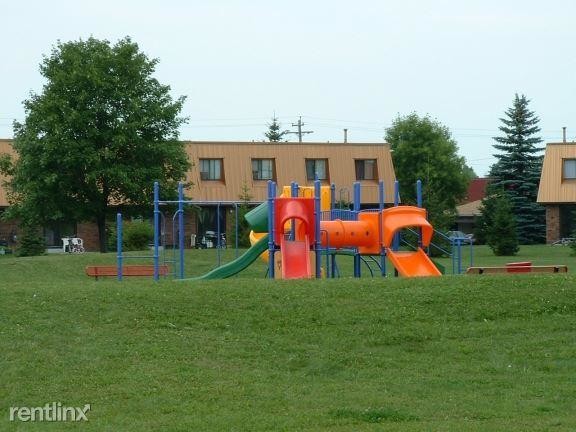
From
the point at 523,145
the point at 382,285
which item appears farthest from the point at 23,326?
the point at 523,145

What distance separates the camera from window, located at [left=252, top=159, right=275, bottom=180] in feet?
Answer: 196

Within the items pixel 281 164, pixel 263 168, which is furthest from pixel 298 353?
pixel 263 168

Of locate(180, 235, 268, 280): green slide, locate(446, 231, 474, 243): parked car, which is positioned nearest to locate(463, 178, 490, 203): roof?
locate(446, 231, 474, 243): parked car

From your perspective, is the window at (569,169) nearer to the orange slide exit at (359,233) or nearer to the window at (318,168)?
the window at (318,168)

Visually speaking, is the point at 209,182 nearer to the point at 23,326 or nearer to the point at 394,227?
the point at 394,227

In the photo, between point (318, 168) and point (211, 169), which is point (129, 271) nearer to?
point (211, 169)

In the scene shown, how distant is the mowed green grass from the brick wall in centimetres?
4279

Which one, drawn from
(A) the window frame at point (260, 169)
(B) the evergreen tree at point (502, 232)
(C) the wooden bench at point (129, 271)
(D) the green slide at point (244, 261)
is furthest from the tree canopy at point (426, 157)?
(D) the green slide at point (244, 261)

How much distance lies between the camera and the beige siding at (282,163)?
58344mm

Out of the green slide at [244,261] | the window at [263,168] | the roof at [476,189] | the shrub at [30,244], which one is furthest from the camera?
the roof at [476,189]

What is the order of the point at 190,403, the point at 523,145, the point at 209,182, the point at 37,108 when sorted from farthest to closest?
the point at 523,145 → the point at 209,182 → the point at 37,108 → the point at 190,403

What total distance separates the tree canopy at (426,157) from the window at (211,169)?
16.1 meters

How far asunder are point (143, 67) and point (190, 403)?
1266 inches

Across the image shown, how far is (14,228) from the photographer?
54719 mm
